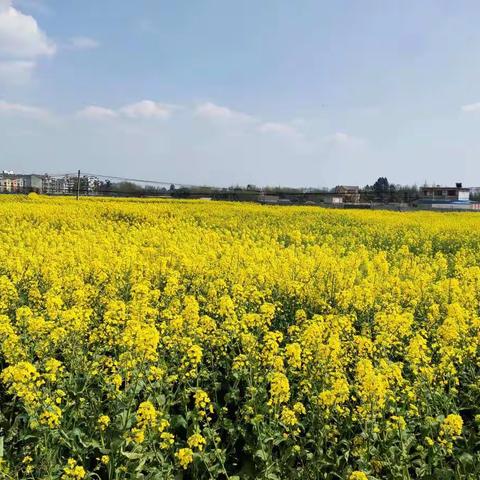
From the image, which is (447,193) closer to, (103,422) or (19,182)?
(19,182)

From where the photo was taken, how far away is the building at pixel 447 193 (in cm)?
6376

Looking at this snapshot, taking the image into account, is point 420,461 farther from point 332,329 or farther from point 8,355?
point 8,355

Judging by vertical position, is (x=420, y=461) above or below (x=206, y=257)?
below

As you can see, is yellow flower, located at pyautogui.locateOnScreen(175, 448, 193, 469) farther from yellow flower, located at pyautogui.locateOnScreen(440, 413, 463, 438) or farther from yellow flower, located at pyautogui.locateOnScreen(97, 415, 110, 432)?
yellow flower, located at pyautogui.locateOnScreen(440, 413, 463, 438)

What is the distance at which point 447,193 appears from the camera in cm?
7444

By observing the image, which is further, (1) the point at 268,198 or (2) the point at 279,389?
(1) the point at 268,198

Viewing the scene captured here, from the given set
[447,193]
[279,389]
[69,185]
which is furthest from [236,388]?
[447,193]

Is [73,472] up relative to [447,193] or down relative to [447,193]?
down

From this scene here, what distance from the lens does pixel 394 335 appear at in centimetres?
384

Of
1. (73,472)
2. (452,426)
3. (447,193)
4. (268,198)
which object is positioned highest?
(447,193)

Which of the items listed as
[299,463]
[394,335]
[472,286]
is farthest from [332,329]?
[472,286]

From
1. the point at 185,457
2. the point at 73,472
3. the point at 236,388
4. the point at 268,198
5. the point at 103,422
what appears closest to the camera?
the point at 73,472

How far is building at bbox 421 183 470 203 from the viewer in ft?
209

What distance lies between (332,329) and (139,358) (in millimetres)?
1410
